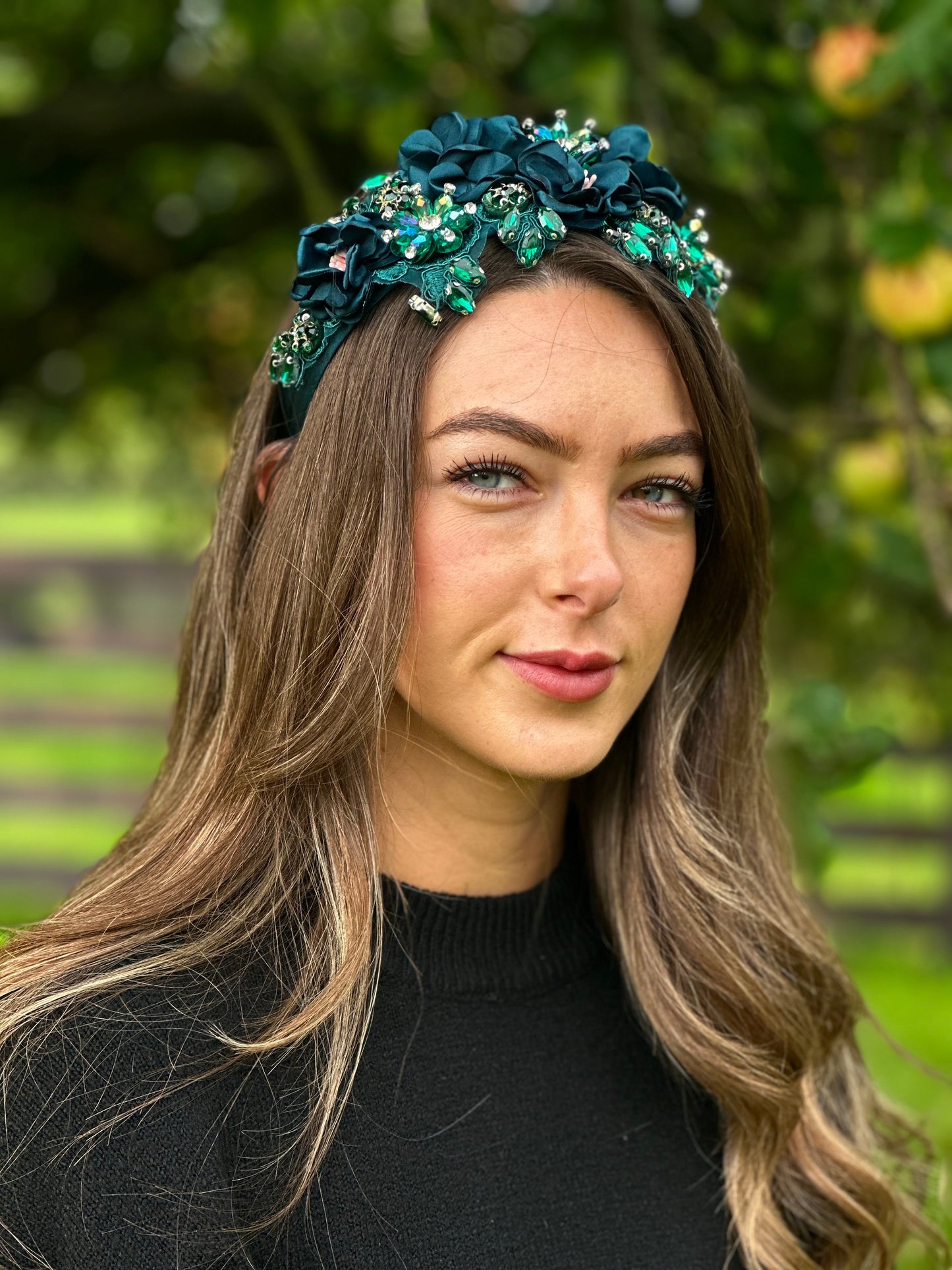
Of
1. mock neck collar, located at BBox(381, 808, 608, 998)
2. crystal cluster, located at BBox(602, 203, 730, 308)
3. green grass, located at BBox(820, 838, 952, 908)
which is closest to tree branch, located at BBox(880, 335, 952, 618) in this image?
crystal cluster, located at BBox(602, 203, 730, 308)

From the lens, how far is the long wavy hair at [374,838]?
1257 mm

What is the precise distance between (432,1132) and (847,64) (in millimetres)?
1380

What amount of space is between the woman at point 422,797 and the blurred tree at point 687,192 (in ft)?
1.85

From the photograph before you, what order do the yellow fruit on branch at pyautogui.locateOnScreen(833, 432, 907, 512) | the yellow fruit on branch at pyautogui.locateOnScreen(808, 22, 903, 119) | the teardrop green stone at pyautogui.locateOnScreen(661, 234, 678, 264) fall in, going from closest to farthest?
the teardrop green stone at pyautogui.locateOnScreen(661, 234, 678, 264), the yellow fruit on branch at pyautogui.locateOnScreen(808, 22, 903, 119), the yellow fruit on branch at pyautogui.locateOnScreen(833, 432, 907, 512)

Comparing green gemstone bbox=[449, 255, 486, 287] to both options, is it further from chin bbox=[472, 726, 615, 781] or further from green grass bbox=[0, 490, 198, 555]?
green grass bbox=[0, 490, 198, 555]

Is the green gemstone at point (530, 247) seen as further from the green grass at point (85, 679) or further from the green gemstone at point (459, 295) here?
the green grass at point (85, 679)

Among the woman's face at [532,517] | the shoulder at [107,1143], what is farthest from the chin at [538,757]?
the shoulder at [107,1143]

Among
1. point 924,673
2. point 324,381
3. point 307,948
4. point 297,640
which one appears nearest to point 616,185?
point 324,381

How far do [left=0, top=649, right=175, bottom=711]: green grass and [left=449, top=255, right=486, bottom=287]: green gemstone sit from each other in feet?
16.2

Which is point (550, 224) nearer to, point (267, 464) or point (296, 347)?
point (296, 347)

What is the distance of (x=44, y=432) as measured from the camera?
3742 millimetres

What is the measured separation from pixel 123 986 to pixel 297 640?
0.33 m

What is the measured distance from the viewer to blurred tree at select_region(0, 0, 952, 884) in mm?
1911

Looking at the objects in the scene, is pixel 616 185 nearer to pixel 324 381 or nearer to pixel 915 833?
pixel 324 381
